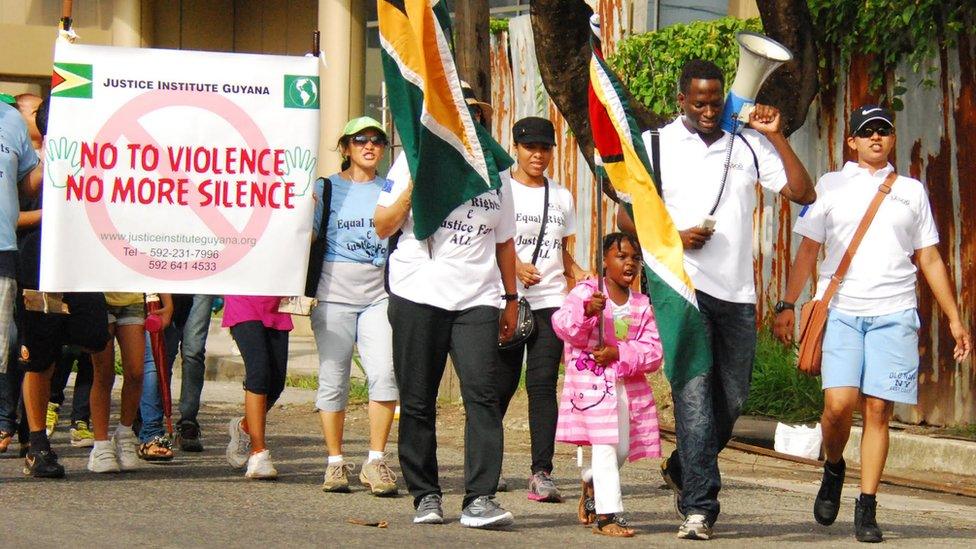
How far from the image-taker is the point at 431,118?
7.41 metres

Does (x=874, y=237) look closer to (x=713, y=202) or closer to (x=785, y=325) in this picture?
(x=785, y=325)

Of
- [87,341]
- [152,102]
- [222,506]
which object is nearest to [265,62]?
[152,102]

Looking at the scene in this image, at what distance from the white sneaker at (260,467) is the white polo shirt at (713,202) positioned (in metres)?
2.76

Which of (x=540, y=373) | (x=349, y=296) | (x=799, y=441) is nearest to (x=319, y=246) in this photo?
(x=349, y=296)

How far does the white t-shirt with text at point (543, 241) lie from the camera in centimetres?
863

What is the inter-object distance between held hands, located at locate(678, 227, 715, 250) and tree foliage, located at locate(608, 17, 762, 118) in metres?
5.14

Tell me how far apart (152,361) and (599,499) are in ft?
12.7

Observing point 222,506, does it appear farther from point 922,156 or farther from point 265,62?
point 922,156

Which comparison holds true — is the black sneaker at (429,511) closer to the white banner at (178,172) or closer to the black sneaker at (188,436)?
the white banner at (178,172)

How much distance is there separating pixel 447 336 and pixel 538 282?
1279 mm

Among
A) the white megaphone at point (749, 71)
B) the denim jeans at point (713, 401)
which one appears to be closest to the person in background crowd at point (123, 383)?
the denim jeans at point (713, 401)

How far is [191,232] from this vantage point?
855 cm

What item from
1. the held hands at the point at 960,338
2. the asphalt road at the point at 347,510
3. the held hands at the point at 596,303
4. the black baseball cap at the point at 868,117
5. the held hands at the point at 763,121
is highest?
the black baseball cap at the point at 868,117

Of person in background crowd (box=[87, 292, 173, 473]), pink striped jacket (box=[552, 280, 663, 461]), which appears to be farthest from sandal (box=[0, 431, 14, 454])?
pink striped jacket (box=[552, 280, 663, 461])
